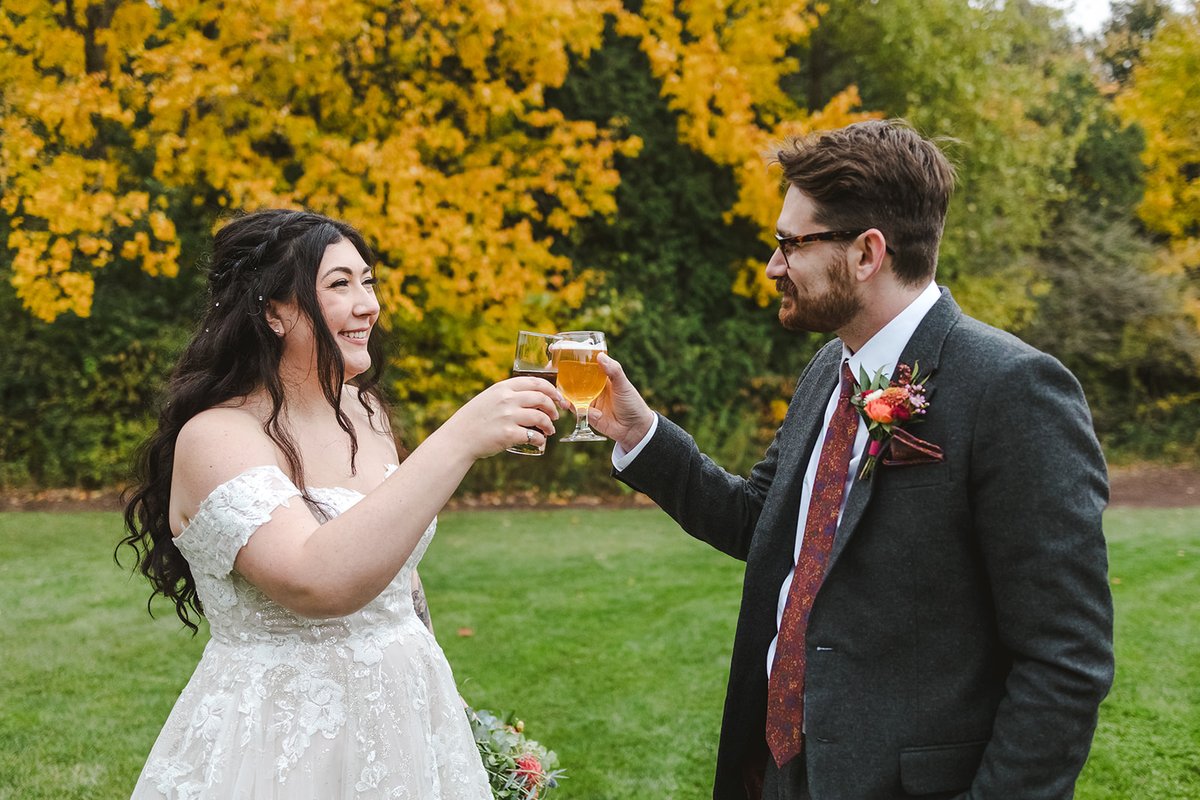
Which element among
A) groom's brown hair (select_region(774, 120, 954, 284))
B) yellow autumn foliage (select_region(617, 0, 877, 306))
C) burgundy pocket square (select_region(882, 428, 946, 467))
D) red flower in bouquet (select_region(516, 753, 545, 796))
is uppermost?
yellow autumn foliage (select_region(617, 0, 877, 306))

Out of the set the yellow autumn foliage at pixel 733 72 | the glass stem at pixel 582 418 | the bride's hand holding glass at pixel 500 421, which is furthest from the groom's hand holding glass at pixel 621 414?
the yellow autumn foliage at pixel 733 72

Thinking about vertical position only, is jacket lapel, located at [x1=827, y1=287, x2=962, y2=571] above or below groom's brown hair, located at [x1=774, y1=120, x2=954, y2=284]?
below

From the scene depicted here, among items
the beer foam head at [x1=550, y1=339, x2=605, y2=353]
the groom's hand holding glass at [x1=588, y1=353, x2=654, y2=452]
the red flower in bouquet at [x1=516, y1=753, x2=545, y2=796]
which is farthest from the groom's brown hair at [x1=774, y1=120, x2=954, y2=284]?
the red flower in bouquet at [x1=516, y1=753, x2=545, y2=796]

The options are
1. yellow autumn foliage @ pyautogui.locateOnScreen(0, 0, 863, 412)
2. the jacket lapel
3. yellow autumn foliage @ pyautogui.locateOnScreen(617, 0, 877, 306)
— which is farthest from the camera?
yellow autumn foliage @ pyautogui.locateOnScreen(617, 0, 877, 306)

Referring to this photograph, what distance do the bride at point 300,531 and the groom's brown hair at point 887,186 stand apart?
805 millimetres

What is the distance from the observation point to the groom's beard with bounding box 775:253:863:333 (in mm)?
2273

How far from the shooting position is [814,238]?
2.29 metres

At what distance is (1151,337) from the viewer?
1725 cm

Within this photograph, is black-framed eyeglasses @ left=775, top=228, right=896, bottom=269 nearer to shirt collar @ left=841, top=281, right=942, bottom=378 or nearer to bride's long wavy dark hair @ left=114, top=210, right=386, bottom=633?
shirt collar @ left=841, top=281, right=942, bottom=378

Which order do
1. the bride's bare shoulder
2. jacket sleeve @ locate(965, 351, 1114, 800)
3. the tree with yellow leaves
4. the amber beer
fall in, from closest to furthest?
jacket sleeve @ locate(965, 351, 1114, 800) → the bride's bare shoulder → the amber beer → the tree with yellow leaves

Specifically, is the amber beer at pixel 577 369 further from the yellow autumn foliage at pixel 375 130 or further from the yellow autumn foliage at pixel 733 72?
the yellow autumn foliage at pixel 733 72

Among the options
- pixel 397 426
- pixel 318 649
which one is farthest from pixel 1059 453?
pixel 397 426

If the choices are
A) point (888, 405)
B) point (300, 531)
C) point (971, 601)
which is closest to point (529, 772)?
point (300, 531)

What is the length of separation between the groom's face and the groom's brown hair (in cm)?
5
